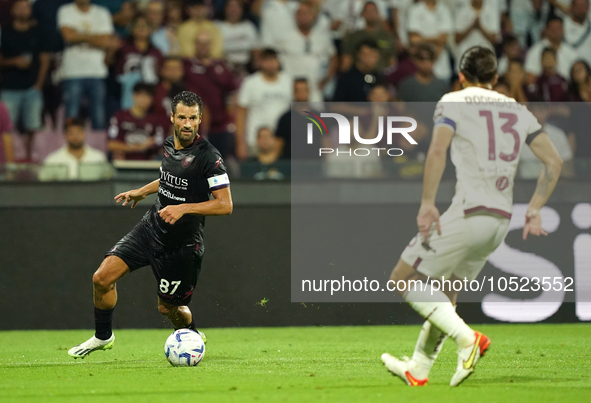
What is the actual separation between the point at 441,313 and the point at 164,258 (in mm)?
2448

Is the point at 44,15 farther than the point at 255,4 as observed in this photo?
No

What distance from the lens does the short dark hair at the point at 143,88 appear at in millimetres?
10250

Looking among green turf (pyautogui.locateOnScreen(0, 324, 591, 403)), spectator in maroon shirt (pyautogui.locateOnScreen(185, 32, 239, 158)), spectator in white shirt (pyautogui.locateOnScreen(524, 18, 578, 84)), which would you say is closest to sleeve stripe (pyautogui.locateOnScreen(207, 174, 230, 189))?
green turf (pyautogui.locateOnScreen(0, 324, 591, 403))

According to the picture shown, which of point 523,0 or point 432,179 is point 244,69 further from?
point 432,179

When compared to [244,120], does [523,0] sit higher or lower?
higher

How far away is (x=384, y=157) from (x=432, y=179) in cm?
465

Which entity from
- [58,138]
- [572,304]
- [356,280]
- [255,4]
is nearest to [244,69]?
[255,4]

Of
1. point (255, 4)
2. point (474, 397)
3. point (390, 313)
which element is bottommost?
point (390, 313)

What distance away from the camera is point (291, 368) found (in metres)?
6.42

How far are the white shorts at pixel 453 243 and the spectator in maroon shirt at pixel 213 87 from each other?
19.1ft

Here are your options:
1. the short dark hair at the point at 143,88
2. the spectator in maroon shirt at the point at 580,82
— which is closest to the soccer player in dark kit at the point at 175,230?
the short dark hair at the point at 143,88

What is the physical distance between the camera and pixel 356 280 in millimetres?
9656

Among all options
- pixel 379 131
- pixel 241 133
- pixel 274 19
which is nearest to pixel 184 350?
pixel 379 131

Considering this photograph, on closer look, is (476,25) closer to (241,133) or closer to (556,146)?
(556,146)
